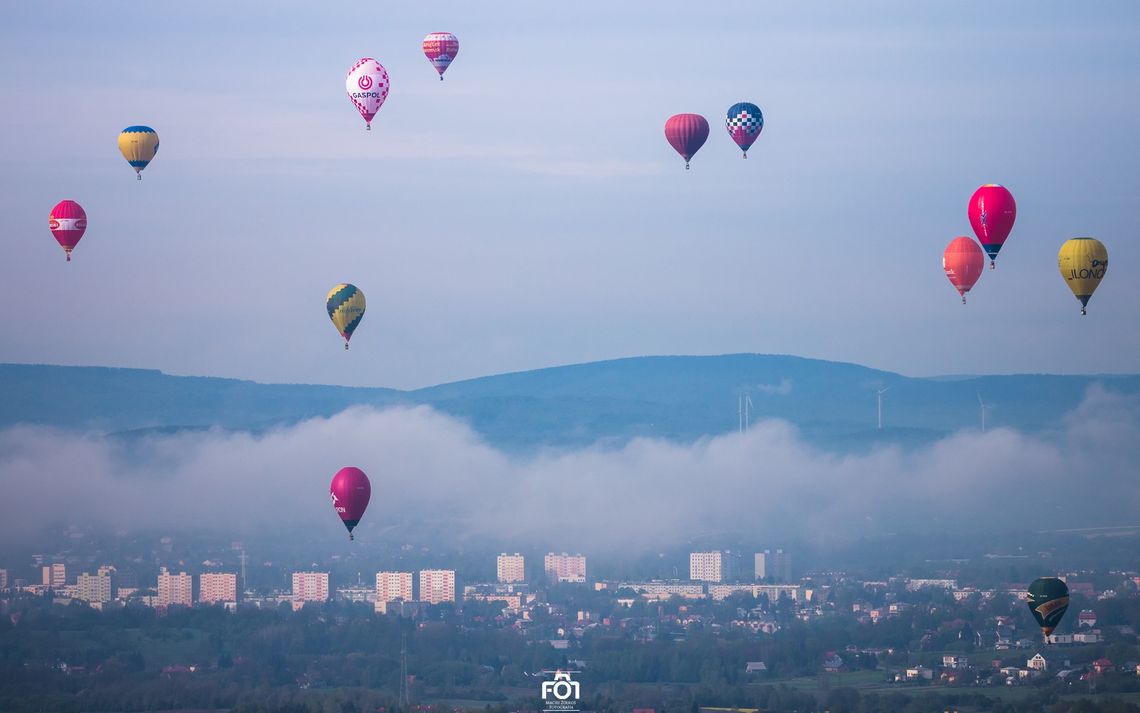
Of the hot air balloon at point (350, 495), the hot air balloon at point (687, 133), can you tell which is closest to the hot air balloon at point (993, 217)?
the hot air balloon at point (687, 133)

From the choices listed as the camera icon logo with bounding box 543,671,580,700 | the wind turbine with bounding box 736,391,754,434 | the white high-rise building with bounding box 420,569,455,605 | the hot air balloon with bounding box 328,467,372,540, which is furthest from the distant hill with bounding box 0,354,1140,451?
the hot air balloon with bounding box 328,467,372,540

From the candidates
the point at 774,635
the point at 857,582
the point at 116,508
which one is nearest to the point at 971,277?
the point at 774,635

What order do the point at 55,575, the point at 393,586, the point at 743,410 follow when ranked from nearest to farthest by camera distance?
the point at 55,575
the point at 393,586
the point at 743,410

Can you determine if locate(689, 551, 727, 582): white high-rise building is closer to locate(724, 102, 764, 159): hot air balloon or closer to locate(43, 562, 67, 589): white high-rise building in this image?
locate(43, 562, 67, 589): white high-rise building

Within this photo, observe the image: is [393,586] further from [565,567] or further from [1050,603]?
[1050,603]

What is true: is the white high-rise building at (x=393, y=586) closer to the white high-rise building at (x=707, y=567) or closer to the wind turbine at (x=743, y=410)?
the white high-rise building at (x=707, y=567)

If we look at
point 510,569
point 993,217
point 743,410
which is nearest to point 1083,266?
point 993,217
